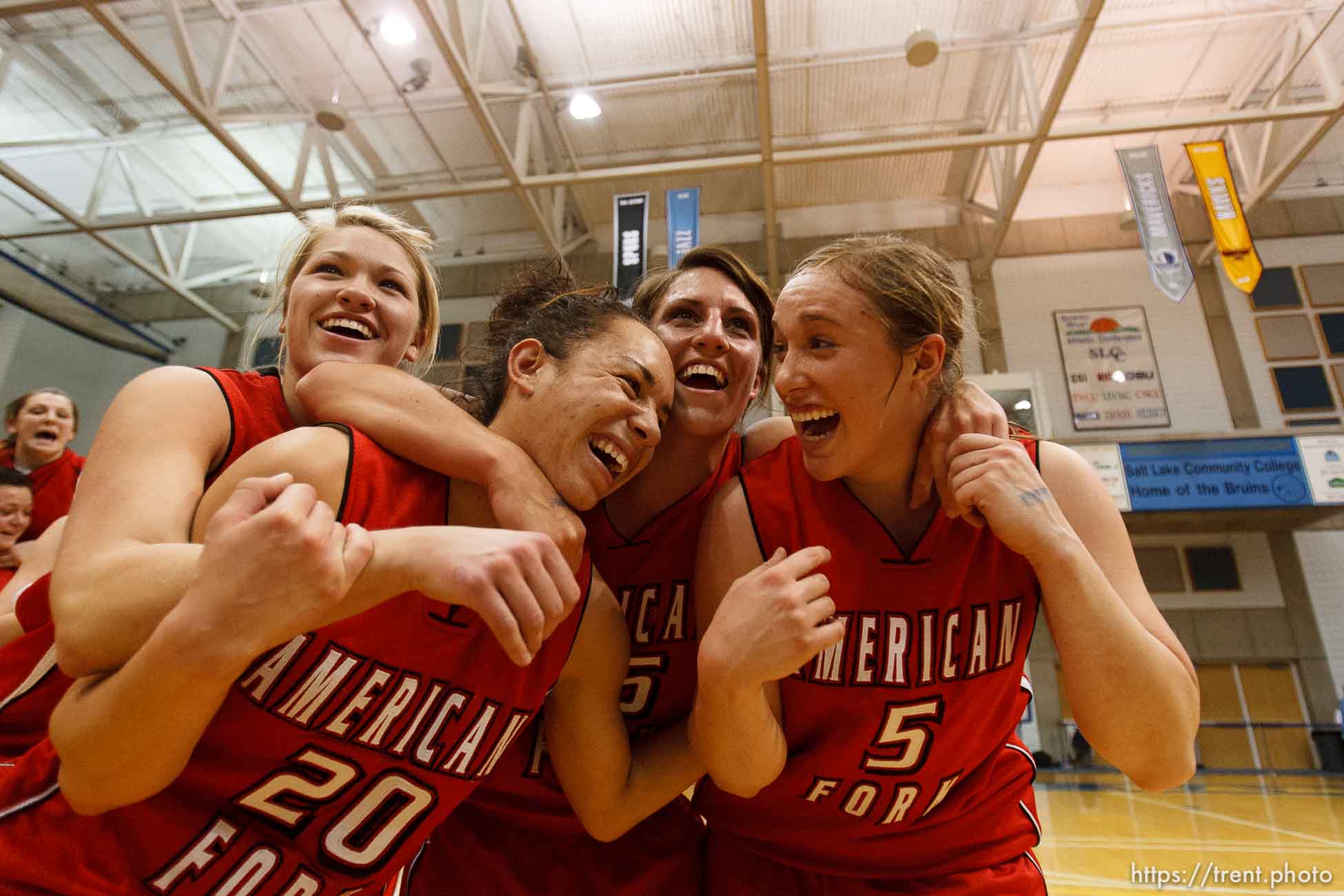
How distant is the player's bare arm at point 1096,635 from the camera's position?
1.60m

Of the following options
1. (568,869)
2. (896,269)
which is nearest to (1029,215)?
(896,269)

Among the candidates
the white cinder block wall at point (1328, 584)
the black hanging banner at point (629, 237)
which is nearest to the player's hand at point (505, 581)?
the black hanging banner at point (629, 237)

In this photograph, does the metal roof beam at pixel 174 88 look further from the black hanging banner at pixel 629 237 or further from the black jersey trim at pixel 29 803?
the black jersey trim at pixel 29 803

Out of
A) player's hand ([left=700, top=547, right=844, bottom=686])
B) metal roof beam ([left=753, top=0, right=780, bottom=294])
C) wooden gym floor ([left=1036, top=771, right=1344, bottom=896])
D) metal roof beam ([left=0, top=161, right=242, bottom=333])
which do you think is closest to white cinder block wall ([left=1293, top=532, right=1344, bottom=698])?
wooden gym floor ([left=1036, top=771, right=1344, bottom=896])

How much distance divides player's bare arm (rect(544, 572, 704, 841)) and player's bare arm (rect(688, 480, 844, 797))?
18 centimetres

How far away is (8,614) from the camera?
2.53m

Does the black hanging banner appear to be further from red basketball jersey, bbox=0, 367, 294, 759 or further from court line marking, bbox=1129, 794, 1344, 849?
court line marking, bbox=1129, 794, 1344, 849

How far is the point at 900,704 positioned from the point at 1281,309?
16616mm

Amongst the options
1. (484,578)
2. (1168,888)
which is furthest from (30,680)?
(1168,888)

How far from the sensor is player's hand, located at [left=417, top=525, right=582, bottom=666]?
114cm

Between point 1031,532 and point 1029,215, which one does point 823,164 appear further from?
point 1031,532

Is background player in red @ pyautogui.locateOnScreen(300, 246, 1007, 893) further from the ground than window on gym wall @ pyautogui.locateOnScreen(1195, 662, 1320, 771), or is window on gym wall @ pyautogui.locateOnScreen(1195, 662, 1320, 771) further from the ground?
background player in red @ pyautogui.locateOnScreen(300, 246, 1007, 893)

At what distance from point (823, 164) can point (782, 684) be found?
1386 cm

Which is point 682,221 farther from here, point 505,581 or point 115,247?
point 115,247
